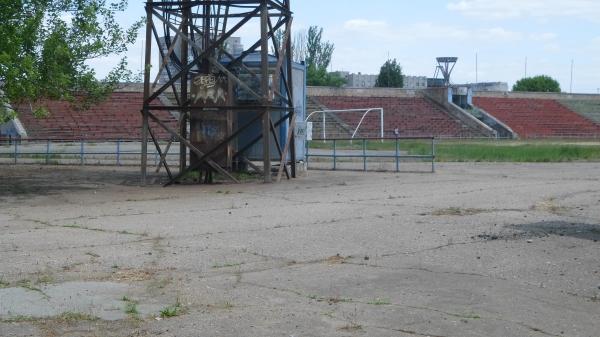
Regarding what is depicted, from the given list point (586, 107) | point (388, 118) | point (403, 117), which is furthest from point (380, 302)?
point (586, 107)

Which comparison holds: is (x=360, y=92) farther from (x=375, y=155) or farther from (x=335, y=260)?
(x=335, y=260)

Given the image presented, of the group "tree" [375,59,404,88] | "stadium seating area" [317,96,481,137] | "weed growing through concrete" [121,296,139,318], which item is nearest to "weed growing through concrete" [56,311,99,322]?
"weed growing through concrete" [121,296,139,318]

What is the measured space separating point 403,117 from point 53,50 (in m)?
53.6

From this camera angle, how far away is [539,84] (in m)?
130

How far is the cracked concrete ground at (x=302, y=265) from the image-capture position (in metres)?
7.02

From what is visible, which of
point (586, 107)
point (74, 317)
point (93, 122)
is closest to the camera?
point (74, 317)

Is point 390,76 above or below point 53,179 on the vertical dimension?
above

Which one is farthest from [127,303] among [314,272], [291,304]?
[314,272]

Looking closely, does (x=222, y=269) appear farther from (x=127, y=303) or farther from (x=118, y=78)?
(x=118, y=78)

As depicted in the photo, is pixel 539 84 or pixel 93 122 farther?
pixel 539 84

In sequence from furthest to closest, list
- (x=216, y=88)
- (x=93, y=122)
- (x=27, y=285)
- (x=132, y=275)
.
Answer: (x=93, y=122) < (x=216, y=88) < (x=132, y=275) < (x=27, y=285)

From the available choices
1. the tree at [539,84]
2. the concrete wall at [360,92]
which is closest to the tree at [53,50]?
the concrete wall at [360,92]

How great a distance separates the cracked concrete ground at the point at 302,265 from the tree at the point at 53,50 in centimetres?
255

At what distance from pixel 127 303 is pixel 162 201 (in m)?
9.80
